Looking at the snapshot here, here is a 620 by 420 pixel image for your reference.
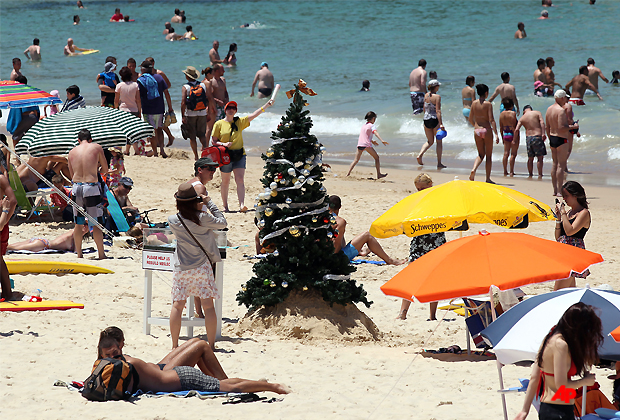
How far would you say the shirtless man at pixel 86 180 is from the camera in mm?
8375

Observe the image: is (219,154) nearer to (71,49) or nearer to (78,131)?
(78,131)

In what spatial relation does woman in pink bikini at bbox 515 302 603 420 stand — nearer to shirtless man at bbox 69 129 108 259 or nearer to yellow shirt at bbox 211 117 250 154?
shirtless man at bbox 69 129 108 259

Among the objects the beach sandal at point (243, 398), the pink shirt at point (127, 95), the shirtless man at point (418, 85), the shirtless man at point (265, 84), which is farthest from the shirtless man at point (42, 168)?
the shirtless man at point (265, 84)

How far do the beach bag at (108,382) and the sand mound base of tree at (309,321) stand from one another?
6.32ft

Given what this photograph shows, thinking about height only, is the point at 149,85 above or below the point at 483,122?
above

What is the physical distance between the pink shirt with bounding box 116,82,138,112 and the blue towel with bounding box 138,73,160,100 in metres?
0.54

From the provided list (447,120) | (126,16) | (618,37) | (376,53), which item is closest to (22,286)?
(447,120)

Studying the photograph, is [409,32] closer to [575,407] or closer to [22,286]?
[22,286]

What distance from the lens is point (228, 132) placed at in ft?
34.2

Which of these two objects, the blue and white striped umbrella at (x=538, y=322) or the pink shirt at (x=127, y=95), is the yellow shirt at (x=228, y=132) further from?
the blue and white striped umbrella at (x=538, y=322)

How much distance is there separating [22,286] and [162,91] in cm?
764

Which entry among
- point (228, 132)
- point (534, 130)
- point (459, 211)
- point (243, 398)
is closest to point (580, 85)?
point (534, 130)

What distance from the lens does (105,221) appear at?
9.49 metres

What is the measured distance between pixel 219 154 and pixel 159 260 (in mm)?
4570
